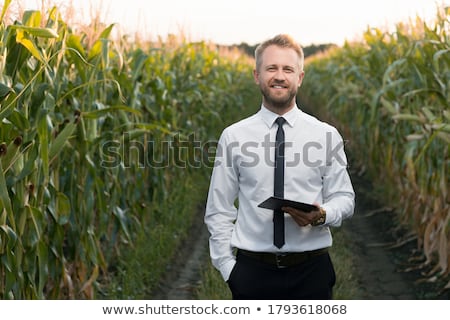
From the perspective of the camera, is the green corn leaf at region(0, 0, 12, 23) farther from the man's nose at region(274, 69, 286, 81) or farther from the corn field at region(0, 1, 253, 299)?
the man's nose at region(274, 69, 286, 81)

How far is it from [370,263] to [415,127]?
1.47 meters

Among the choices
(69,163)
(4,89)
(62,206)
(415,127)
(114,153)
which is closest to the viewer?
(4,89)

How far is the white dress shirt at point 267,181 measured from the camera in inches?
101

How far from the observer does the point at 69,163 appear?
184 inches

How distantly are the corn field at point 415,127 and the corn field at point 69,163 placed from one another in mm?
2205

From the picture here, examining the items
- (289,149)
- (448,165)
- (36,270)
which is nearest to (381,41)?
(448,165)

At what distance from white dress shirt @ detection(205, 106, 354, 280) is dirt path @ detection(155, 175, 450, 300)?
3017 mm

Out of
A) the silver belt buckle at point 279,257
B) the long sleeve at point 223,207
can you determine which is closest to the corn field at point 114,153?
the long sleeve at point 223,207

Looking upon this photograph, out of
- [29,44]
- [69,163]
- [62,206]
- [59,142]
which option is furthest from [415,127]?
[29,44]

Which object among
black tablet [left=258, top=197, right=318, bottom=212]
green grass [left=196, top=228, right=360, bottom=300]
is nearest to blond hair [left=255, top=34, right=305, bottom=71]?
black tablet [left=258, top=197, right=318, bottom=212]

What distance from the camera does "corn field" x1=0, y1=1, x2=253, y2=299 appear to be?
12.2 ft

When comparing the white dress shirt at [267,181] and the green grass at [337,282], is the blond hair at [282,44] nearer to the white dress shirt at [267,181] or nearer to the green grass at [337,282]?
the white dress shirt at [267,181]

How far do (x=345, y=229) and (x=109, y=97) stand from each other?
3196 mm

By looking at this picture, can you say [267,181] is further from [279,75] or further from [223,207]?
[279,75]
